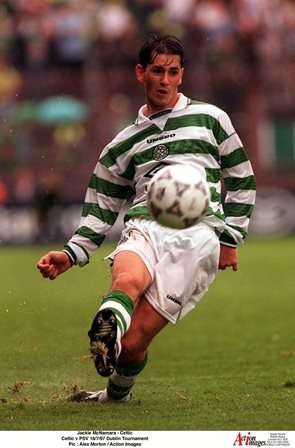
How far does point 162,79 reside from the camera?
22.2 feet

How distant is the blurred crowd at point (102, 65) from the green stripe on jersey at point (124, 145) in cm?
1964

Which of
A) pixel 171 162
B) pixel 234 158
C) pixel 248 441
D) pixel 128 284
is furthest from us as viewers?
pixel 234 158

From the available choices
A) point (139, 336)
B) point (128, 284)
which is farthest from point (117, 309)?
point (139, 336)

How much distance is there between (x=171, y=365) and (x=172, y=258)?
289 cm

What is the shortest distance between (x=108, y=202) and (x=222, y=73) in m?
21.0

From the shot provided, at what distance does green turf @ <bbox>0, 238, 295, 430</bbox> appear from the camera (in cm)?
646

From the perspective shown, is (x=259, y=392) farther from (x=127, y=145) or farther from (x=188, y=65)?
(x=188, y=65)

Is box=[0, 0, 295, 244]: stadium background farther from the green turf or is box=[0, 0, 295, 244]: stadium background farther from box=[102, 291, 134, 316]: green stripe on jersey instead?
box=[102, 291, 134, 316]: green stripe on jersey

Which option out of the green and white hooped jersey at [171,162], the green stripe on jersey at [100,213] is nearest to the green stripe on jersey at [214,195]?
the green and white hooped jersey at [171,162]

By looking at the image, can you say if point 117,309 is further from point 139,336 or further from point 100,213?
point 100,213

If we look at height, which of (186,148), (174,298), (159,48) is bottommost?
(174,298)

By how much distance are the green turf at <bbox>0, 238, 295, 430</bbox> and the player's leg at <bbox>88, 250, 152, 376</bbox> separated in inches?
14.9

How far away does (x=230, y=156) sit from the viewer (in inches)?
271

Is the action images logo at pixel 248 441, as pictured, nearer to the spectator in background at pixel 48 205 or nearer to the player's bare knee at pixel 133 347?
the player's bare knee at pixel 133 347
